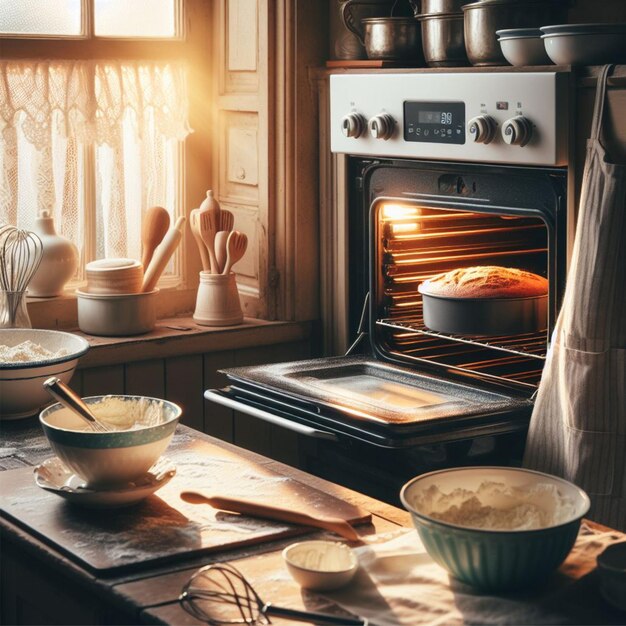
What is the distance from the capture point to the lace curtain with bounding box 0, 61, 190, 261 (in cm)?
305

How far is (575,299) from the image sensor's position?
2.17 metres

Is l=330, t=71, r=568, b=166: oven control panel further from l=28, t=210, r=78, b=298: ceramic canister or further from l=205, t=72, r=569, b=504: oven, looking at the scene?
l=28, t=210, r=78, b=298: ceramic canister

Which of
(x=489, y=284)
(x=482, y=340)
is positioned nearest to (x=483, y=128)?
(x=489, y=284)

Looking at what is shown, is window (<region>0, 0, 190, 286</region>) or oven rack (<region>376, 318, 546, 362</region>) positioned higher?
window (<region>0, 0, 190, 286</region>)

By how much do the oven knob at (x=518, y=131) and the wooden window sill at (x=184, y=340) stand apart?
106cm

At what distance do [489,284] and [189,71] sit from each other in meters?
1.26

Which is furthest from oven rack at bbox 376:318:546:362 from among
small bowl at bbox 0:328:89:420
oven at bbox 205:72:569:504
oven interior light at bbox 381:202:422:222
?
small bowl at bbox 0:328:89:420

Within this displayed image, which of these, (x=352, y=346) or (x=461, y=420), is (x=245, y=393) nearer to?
(x=352, y=346)

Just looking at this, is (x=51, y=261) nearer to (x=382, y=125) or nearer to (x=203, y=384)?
(x=203, y=384)

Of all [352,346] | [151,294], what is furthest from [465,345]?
[151,294]

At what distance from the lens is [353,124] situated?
271 cm

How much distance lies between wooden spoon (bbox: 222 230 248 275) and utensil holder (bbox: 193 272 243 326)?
30 mm

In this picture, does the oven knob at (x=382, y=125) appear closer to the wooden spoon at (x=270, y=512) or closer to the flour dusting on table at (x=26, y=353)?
the flour dusting on table at (x=26, y=353)

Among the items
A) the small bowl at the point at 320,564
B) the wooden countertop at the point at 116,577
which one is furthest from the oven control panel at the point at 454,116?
the small bowl at the point at 320,564
